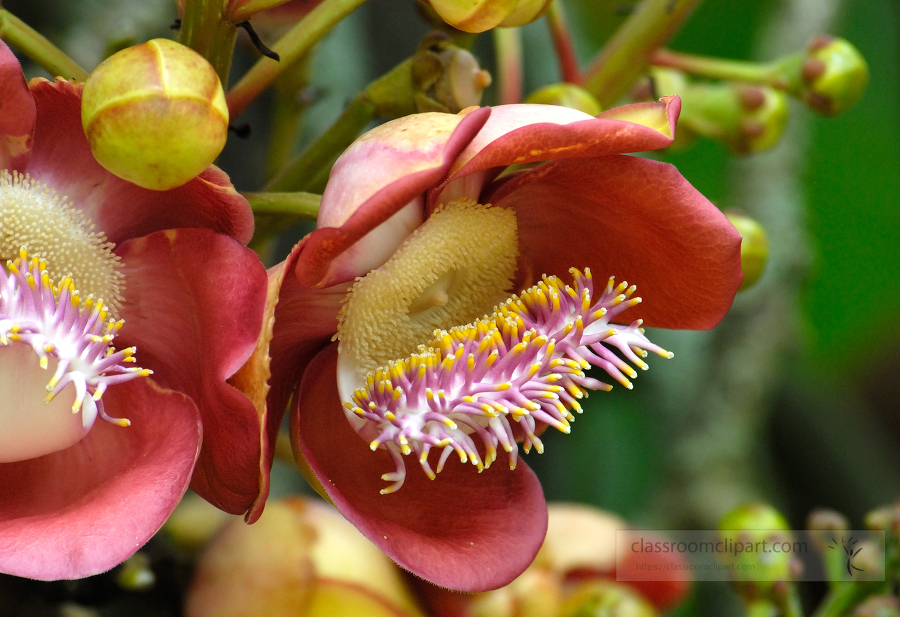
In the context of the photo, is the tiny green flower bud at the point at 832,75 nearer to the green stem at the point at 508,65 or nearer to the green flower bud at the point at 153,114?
the green stem at the point at 508,65

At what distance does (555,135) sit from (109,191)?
0.58ft

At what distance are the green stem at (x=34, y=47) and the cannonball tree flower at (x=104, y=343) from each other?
0.11ft

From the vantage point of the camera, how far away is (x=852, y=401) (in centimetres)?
130

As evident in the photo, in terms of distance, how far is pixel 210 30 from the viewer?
0.37m

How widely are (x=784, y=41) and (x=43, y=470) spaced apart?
0.92 metres

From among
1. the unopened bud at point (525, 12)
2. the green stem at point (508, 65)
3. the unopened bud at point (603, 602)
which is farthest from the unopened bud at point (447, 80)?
the unopened bud at point (603, 602)

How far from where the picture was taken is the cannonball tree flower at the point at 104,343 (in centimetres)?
32

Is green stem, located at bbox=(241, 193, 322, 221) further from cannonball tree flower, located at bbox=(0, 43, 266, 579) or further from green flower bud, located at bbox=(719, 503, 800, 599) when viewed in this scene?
green flower bud, located at bbox=(719, 503, 800, 599)

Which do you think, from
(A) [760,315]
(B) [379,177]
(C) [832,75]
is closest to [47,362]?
(B) [379,177]

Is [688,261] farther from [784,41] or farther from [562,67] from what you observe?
[784,41]

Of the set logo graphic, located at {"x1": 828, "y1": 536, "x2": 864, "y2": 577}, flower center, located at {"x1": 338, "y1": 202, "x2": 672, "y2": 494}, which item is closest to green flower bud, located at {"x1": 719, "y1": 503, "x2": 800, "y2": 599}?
logo graphic, located at {"x1": 828, "y1": 536, "x2": 864, "y2": 577}

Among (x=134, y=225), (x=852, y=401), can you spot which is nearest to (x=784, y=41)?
(x=852, y=401)

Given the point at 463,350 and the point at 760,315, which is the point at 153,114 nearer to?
the point at 463,350

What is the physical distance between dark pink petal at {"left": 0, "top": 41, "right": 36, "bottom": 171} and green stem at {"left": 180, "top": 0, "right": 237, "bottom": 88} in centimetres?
7
